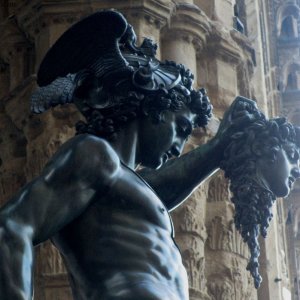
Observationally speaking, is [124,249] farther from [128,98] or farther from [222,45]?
[222,45]

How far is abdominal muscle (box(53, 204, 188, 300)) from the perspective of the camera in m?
2.61

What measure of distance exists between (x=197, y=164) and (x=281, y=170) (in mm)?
204

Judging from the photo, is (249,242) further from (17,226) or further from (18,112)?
(18,112)

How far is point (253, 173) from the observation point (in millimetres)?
2855

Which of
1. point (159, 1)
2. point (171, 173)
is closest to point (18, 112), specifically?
point (159, 1)

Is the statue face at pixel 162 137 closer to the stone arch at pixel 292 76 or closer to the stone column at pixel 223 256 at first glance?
the stone column at pixel 223 256

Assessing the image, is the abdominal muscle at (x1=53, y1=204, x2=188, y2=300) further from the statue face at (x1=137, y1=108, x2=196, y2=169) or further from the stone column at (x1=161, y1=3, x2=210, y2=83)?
the stone column at (x1=161, y1=3, x2=210, y2=83)

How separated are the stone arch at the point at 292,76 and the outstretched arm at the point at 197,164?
15.9 metres

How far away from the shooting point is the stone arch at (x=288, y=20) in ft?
61.8

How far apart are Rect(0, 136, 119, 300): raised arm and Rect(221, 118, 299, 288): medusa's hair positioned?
11.7 inches

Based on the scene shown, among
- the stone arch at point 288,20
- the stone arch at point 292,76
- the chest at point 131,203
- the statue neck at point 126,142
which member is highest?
the stone arch at point 288,20

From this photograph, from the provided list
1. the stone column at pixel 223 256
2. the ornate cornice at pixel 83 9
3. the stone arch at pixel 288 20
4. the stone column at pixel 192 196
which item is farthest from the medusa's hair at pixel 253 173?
the stone arch at pixel 288 20

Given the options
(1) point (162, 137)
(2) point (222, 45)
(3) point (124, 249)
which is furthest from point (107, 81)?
(2) point (222, 45)

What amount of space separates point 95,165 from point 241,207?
1.17ft
